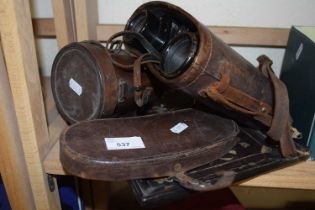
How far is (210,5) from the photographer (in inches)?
33.5

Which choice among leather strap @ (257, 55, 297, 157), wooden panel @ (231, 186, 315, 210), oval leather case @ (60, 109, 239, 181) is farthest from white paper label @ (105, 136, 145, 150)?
wooden panel @ (231, 186, 315, 210)

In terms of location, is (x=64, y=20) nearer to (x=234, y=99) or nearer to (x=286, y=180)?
(x=234, y=99)

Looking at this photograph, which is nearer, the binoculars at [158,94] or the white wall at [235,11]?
the binoculars at [158,94]

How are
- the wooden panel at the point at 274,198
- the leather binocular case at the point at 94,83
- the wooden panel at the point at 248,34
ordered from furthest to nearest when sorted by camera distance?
the wooden panel at the point at 274,198 < the wooden panel at the point at 248,34 < the leather binocular case at the point at 94,83

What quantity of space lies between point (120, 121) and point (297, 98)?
0.43 m

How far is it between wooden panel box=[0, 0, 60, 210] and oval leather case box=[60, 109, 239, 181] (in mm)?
73

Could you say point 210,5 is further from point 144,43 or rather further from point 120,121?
point 120,121

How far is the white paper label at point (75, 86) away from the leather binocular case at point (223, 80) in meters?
0.16

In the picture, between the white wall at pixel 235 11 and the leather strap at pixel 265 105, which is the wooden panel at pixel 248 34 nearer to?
the white wall at pixel 235 11

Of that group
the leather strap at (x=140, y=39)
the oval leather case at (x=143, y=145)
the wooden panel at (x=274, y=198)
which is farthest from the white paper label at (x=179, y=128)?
the wooden panel at (x=274, y=198)

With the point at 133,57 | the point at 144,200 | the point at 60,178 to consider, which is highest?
the point at 133,57

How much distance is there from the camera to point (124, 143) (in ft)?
1.75

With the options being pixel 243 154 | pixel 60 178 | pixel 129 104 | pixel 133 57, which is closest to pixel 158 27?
pixel 133 57

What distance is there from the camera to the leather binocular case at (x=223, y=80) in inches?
19.9
